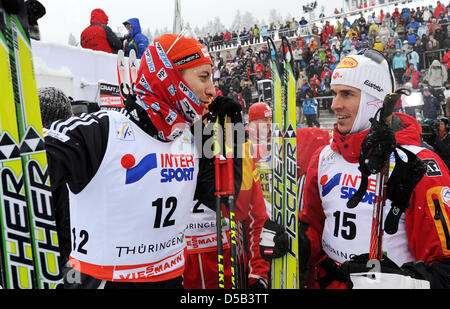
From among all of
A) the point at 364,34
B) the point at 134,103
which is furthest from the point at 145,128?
the point at 364,34

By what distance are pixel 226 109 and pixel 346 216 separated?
2.97ft

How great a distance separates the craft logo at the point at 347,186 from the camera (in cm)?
206

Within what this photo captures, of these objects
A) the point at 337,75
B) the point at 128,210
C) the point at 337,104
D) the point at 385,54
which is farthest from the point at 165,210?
the point at 385,54

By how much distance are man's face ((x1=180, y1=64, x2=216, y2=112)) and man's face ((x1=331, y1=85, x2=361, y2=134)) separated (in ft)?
2.53

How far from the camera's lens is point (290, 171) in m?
2.47

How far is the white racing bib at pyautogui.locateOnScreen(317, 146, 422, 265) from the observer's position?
6.59 feet

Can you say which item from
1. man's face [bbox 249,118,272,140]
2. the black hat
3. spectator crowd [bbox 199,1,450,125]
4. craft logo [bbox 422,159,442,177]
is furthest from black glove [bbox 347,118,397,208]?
spectator crowd [bbox 199,1,450,125]

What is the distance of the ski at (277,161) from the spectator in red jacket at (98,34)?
4.79m

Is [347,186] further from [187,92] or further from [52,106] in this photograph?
[52,106]

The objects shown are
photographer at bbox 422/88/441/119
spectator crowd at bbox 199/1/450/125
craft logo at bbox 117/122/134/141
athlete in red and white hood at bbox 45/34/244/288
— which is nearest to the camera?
athlete in red and white hood at bbox 45/34/244/288

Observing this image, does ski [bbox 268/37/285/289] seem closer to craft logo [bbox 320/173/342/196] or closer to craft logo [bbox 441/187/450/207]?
craft logo [bbox 320/173/342/196]

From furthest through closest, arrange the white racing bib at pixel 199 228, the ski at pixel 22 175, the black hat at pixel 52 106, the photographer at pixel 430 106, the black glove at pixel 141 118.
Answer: the photographer at pixel 430 106 < the white racing bib at pixel 199 228 < the black hat at pixel 52 106 < the black glove at pixel 141 118 < the ski at pixel 22 175

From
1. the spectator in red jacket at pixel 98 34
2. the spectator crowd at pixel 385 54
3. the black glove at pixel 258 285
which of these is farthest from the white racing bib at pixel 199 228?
the spectator crowd at pixel 385 54

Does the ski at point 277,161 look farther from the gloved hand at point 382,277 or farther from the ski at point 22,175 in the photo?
the ski at point 22,175
